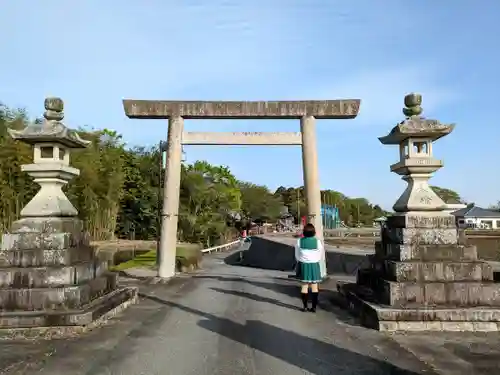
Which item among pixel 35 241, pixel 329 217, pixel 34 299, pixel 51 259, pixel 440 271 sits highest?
pixel 329 217

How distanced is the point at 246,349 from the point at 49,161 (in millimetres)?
4192

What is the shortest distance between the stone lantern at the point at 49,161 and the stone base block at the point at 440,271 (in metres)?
5.15

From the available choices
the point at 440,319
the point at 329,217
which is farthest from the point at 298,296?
the point at 329,217

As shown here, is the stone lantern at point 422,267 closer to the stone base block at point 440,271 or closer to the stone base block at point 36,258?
the stone base block at point 440,271

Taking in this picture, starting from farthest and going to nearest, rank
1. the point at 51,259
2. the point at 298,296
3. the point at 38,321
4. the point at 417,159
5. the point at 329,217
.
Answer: the point at 329,217
the point at 298,296
the point at 417,159
the point at 51,259
the point at 38,321

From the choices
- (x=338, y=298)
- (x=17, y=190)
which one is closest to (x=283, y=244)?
(x=17, y=190)

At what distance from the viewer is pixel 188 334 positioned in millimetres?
5727

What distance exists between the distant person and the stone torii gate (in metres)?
3.71

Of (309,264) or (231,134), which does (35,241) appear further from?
(231,134)

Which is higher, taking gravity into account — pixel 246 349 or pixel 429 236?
pixel 429 236

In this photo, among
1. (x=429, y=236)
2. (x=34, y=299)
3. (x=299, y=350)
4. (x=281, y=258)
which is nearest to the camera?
(x=299, y=350)

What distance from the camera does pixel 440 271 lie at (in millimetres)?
6297

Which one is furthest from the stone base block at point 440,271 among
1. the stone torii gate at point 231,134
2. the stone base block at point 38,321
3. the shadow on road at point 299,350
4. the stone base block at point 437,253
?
the stone torii gate at point 231,134

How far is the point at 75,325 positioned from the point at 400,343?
4114 millimetres
